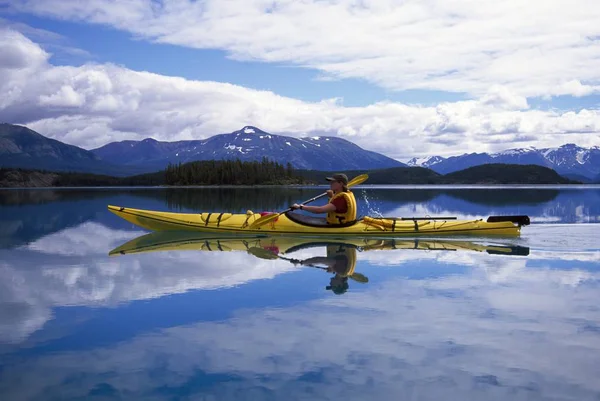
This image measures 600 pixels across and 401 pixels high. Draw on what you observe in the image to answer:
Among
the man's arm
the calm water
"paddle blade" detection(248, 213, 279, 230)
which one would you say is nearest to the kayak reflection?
the calm water

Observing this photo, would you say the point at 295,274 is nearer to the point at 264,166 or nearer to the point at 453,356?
the point at 453,356

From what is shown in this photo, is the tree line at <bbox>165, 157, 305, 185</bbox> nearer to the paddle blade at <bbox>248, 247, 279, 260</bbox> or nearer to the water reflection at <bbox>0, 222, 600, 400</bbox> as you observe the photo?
the paddle blade at <bbox>248, 247, 279, 260</bbox>

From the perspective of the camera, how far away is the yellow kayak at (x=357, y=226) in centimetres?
2044

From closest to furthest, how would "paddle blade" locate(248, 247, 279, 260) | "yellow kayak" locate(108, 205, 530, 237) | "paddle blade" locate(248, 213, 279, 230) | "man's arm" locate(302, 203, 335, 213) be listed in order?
1. "paddle blade" locate(248, 247, 279, 260)
2. "man's arm" locate(302, 203, 335, 213)
3. "yellow kayak" locate(108, 205, 530, 237)
4. "paddle blade" locate(248, 213, 279, 230)

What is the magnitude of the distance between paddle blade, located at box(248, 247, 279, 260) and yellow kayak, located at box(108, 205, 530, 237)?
3.02m

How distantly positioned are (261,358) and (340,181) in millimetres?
12828

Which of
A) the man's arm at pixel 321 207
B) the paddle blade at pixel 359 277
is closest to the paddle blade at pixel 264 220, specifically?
the man's arm at pixel 321 207

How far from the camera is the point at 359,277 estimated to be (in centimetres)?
1311

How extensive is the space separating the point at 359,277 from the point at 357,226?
7.35 meters

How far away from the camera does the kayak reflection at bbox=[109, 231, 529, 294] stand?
52.2ft

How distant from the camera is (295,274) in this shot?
1341cm

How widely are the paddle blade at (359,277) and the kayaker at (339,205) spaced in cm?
613

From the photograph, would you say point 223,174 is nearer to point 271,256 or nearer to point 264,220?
point 264,220

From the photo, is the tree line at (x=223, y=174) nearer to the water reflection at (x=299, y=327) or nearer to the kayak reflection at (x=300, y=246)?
the kayak reflection at (x=300, y=246)
